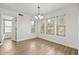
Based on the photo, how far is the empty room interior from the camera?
1.69 metres

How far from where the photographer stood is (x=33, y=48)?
1.77 m

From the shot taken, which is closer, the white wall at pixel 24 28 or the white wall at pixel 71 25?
the white wall at pixel 71 25

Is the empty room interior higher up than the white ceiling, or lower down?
lower down

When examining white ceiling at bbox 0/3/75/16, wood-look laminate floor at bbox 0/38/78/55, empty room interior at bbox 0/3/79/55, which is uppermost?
white ceiling at bbox 0/3/75/16

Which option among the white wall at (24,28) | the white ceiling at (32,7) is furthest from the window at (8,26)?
the white ceiling at (32,7)

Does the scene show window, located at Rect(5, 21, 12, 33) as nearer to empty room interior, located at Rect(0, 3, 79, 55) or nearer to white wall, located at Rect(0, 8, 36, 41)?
empty room interior, located at Rect(0, 3, 79, 55)

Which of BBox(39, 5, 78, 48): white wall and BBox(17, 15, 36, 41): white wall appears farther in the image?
BBox(17, 15, 36, 41): white wall

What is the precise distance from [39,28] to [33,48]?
19.7 inches

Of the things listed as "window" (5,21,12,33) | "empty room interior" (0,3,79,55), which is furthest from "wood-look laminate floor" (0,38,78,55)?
"window" (5,21,12,33)

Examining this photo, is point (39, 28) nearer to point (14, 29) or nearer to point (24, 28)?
point (24, 28)

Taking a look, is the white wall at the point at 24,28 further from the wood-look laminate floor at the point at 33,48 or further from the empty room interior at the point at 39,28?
the wood-look laminate floor at the point at 33,48

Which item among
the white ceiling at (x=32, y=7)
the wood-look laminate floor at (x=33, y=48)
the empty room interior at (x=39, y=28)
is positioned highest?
the white ceiling at (x=32, y=7)

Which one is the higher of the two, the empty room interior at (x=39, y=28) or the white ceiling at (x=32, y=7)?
the white ceiling at (x=32, y=7)

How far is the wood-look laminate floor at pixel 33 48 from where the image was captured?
1704 millimetres
